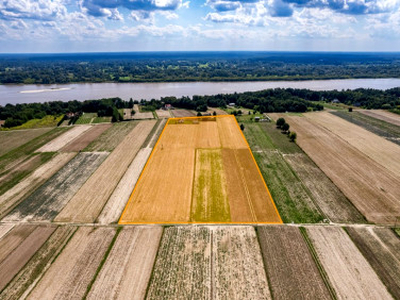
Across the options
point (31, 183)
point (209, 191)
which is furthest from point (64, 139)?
point (209, 191)

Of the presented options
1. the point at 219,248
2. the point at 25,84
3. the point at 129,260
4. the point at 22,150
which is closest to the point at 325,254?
the point at 219,248

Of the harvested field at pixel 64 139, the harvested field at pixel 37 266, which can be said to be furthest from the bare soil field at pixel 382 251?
the harvested field at pixel 64 139

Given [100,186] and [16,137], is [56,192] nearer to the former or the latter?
[100,186]

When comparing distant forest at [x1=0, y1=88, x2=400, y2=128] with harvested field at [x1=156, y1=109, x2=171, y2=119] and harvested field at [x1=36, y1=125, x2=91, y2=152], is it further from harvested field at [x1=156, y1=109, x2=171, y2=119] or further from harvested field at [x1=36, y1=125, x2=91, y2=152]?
harvested field at [x1=36, y1=125, x2=91, y2=152]

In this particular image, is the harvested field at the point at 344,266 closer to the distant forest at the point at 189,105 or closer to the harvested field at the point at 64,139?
the harvested field at the point at 64,139

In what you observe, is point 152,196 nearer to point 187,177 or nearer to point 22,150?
point 187,177

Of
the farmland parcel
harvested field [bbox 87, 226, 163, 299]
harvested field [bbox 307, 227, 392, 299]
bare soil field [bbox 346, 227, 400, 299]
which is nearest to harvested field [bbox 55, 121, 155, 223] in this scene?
the farmland parcel

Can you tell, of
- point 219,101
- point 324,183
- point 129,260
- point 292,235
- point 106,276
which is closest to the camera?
point 106,276
